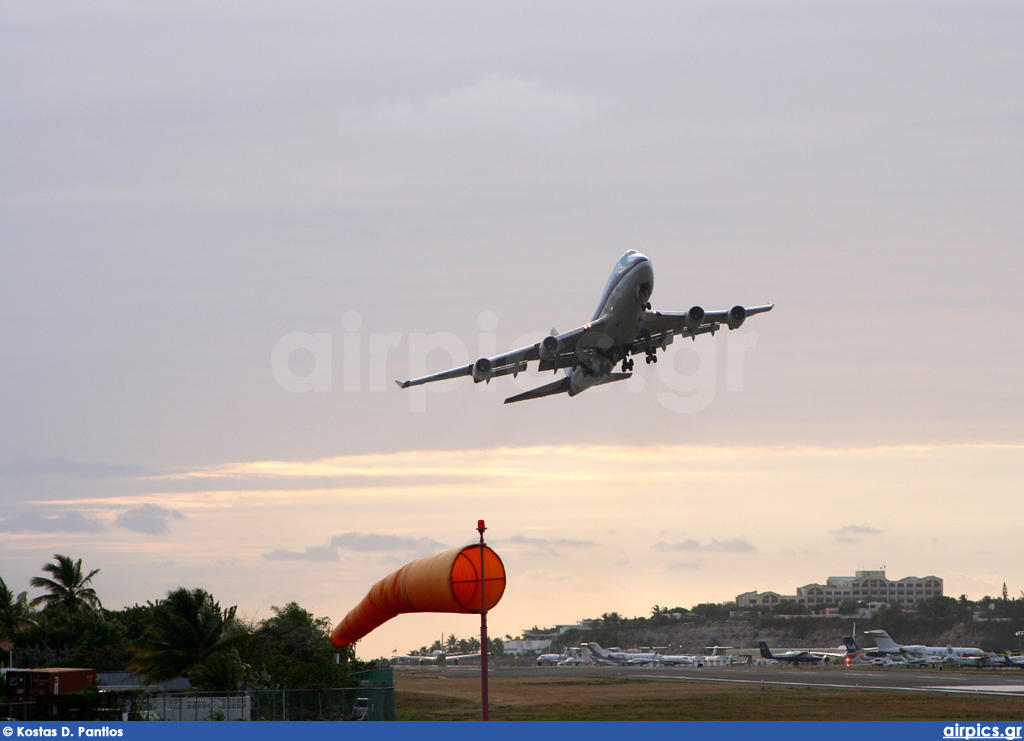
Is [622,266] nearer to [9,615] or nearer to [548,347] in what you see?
[548,347]

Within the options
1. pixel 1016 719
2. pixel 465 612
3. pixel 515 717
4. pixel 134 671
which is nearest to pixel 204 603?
pixel 134 671

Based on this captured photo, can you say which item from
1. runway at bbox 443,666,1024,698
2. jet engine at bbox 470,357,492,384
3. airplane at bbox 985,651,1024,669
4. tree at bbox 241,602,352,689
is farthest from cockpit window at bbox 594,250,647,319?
airplane at bbox 985,651,1024,669

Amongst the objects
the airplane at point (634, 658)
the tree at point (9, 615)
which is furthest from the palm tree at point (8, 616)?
the airplane at point (634, 658)

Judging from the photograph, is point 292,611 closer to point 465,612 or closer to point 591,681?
point 465,612

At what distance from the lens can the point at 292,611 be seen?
74938 mm

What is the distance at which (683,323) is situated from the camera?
2566 inches

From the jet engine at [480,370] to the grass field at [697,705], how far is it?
73.9ft

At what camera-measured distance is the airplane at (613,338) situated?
202 feet

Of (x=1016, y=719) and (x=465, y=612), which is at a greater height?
(x=465, y=612)

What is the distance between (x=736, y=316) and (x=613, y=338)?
23.4ft

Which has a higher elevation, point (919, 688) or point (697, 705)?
point (697, 705)

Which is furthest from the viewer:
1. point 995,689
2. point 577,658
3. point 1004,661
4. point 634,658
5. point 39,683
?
point 577,658

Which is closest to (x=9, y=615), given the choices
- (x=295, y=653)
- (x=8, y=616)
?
(x=8, y=616)
